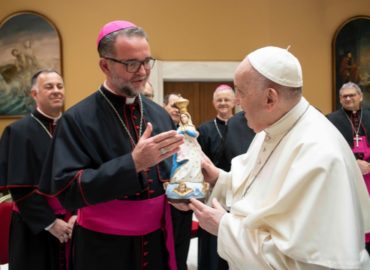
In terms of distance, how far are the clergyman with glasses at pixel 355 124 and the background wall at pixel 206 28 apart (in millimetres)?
2882

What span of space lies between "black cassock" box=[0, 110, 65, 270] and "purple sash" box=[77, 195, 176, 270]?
3.23ft

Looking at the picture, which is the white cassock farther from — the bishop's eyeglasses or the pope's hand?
the bishop's eyeglasses

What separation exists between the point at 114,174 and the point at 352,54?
25.4 feet

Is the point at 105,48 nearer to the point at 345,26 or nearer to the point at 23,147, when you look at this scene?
the point at 23,147

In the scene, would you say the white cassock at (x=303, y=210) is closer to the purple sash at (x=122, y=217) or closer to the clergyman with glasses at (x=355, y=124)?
the purple sash at (x=122, y=217)

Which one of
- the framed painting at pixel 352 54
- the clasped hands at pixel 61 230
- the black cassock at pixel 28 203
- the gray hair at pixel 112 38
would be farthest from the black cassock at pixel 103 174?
the framed painting at pixel 352 54

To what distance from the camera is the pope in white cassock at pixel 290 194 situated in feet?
5.32

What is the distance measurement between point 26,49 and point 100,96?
5.68 m

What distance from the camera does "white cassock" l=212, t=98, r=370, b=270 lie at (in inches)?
63.7

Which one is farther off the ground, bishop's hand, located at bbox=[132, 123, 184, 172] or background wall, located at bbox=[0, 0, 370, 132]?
background wall, located at bbox=[0, 0, 370, 132]

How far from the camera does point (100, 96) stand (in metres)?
2.31

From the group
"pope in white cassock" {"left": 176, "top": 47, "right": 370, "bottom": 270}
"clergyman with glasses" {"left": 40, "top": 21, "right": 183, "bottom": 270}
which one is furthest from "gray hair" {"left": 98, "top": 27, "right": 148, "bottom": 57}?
"pope in white cassock" {"left": 176, "top": 47, "right": 370, "bottom": 270}

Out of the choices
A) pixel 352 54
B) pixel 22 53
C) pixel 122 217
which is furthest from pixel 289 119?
pixel 352 54

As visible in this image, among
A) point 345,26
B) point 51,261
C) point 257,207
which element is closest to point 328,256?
point 257,207
